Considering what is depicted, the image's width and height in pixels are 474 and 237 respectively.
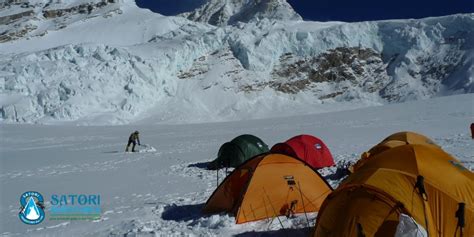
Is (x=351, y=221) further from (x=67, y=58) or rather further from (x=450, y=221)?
(x=67, y=58)

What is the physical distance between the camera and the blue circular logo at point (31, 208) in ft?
27.9

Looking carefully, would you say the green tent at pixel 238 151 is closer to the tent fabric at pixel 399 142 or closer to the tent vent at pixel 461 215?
the tent fabric at pixel 399 142

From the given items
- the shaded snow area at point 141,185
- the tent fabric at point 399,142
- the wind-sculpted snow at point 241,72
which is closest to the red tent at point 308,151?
the shaded snow area at point 141,185

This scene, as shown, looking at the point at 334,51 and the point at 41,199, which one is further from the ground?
the point at 41,199

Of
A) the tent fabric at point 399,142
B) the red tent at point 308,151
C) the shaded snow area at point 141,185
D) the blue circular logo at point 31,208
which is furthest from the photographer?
the red tent at point 308,151

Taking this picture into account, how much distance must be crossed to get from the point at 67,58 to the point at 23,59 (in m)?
5.54

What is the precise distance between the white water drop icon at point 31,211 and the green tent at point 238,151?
5.37 meters

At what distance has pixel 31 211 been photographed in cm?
903

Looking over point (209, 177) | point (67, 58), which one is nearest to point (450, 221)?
point (209, 177)

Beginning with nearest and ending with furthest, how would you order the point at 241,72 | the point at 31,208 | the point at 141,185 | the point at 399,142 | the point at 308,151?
the point at 399,142, the point at 31,208, the point at 141,185, the point at 308,151, the point at 241,72

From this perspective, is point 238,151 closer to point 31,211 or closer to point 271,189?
point 271,189

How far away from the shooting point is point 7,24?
109 metres

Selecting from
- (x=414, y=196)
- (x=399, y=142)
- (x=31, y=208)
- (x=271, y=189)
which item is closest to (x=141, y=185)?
(x=31, y=208)

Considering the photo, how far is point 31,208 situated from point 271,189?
5386 mm
